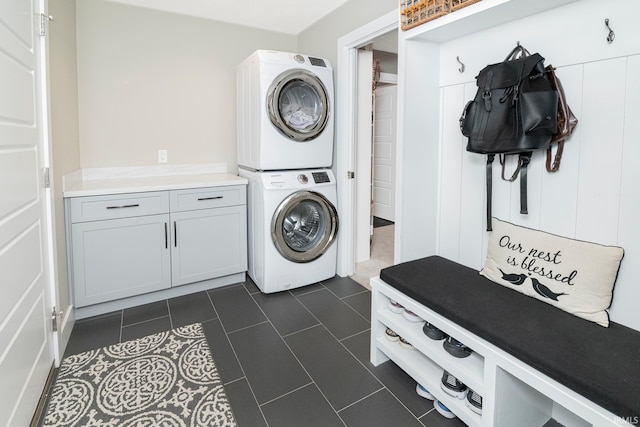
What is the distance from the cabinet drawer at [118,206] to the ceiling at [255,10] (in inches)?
59.7

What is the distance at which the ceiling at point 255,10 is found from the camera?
2.73m

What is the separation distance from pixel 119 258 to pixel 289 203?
124 centimetres

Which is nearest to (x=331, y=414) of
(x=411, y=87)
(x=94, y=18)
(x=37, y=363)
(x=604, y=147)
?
(x=37, y=363)

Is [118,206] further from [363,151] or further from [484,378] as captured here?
[484,378]

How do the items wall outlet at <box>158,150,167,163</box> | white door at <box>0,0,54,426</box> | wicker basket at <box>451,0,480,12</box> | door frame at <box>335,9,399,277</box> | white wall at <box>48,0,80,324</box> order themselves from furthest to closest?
wall outlet at <box>158,150,167,163</box>
door frame at <box>335,9,399,277</box>
white wall at <box>48,0,80,324</box>
wicker basket at <box>451,0,480,12</box>
white door at <box>0,0,54,426</box>

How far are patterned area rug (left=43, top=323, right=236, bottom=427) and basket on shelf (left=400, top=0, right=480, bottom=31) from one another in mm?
2093

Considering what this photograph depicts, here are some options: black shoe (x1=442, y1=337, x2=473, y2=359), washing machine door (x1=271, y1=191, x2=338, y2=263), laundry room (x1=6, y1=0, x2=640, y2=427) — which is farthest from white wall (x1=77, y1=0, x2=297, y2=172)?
black shoe (x1=442, y1=337, x2=473, y2=359)

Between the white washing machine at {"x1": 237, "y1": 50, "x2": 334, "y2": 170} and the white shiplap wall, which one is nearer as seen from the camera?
the white shiplap wall

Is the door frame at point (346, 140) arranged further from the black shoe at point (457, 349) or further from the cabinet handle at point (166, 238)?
the black shoe at point (457, 349)

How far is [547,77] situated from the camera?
148 centimetres

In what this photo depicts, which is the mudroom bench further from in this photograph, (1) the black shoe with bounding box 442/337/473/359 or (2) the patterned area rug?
(2) the patterned area rug

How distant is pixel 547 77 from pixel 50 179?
238cm

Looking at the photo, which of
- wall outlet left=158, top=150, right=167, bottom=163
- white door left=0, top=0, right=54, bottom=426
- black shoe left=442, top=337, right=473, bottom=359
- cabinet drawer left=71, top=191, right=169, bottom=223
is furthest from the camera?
wall outlet left=158, top=150, right=167, bottom=163

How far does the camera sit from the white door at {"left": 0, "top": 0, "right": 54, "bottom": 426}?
4.13 feet
